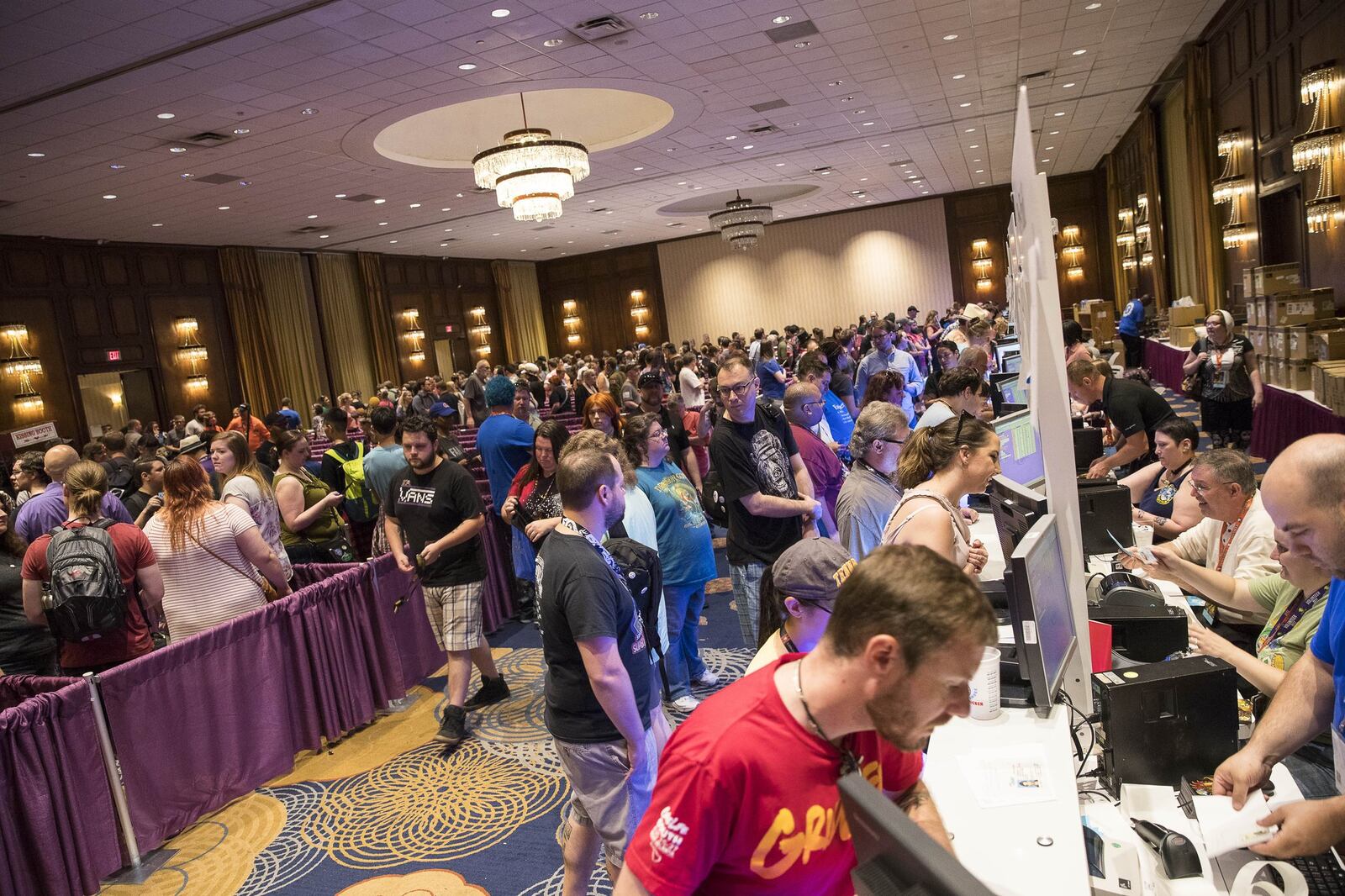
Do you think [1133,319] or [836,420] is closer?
[836,420]

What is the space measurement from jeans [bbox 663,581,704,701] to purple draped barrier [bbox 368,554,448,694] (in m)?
1.44

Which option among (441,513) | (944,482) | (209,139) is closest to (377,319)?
(209,139)

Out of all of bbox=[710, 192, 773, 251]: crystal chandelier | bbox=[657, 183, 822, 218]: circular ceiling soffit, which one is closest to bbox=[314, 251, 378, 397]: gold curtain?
bbox=[657, 183, 822, 218]: circular ceiling soffit

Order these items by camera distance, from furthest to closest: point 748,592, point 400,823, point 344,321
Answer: point 344,321 < point 748,592 < point 400,823

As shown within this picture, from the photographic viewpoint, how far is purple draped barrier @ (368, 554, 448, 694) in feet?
15.3

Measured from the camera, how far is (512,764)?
3998mm

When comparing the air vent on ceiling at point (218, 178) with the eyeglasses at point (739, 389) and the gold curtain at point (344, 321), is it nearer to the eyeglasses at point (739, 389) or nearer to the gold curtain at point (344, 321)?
the gold curtain at point (344, 321)

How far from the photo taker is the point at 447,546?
4.19m

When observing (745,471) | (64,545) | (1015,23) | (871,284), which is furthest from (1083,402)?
(871,284)

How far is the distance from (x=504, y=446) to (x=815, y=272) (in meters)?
19.6

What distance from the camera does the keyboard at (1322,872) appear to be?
171cm

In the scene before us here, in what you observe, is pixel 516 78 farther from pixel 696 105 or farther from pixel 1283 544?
pixel 1283 544

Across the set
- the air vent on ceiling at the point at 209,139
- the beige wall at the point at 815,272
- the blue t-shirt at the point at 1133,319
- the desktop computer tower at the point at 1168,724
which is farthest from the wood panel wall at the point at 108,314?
the blue t-shirt at the point at 1133,319

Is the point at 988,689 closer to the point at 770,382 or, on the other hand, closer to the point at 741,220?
the point at 770,382
